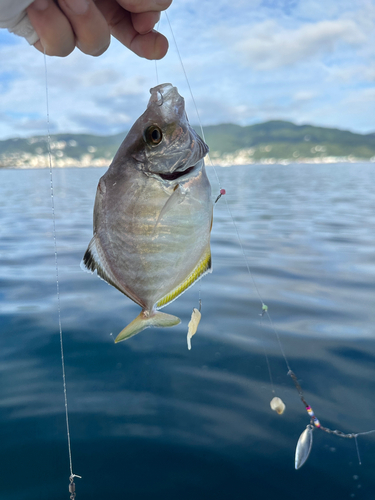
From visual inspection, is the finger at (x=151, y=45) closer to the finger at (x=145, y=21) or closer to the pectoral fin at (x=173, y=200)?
the finger at (x=145, y=21)

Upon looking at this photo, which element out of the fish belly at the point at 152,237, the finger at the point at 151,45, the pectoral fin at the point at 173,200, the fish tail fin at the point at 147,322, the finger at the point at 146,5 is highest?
the finger at the point at 146,5

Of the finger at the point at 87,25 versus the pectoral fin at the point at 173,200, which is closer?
the pectoral fin at the point at 173,200

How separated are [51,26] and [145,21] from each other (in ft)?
2.12

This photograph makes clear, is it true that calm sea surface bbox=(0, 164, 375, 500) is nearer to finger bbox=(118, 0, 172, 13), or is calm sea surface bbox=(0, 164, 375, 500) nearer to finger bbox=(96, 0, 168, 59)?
finger bbox=(96, 0, 168, 59)

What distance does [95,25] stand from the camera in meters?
2.12

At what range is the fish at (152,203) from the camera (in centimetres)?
188

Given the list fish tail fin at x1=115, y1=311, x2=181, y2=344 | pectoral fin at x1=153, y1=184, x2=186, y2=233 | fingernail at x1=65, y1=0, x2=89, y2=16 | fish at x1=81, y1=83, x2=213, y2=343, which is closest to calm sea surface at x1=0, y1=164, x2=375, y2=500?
fish tail fin at x1=115, y1=311, x2=181, y2=344

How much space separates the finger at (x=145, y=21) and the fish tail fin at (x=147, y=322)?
1767mm

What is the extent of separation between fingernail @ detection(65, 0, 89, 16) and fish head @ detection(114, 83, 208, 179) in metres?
0.57

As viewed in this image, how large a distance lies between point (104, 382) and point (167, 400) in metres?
0.82

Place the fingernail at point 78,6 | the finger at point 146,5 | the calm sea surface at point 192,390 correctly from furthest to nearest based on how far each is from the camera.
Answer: the calm sea surface at point 192,390 < the finger at point 146,5 < the fingernail at point 78,6

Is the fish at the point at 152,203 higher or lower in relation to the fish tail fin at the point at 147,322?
higher

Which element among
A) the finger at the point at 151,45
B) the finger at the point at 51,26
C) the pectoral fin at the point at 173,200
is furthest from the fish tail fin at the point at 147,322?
the finger at the point at 151,45

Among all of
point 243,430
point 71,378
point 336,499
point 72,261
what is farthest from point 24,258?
point 336,499
